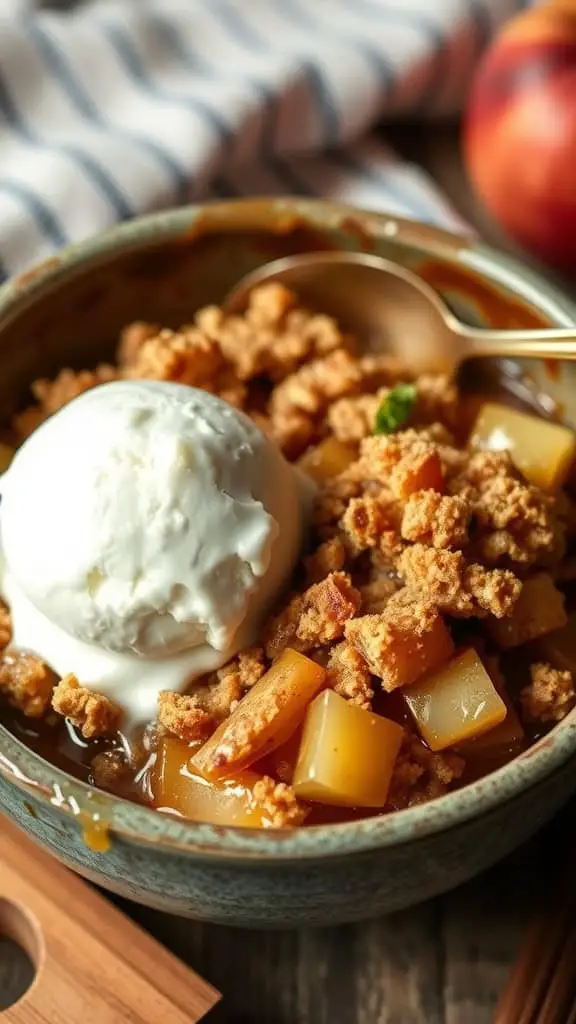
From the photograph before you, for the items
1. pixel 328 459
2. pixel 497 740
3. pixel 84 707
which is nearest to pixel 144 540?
pixel 84 707

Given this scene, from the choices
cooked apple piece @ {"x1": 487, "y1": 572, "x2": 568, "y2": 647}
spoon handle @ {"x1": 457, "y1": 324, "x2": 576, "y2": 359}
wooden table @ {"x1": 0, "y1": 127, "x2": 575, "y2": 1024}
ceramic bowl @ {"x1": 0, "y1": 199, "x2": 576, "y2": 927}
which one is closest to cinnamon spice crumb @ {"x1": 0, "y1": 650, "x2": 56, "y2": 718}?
ceramic bowl @ {"x1": 0, "y1": 199, "x2": 576, "y2": 927}

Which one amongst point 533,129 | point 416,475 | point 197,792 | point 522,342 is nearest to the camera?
point 197,792

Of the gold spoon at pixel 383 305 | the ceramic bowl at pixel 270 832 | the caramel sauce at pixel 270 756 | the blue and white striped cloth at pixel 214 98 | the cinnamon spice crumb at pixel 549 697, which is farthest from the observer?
the blue and white striped cloth at pixel 214 98

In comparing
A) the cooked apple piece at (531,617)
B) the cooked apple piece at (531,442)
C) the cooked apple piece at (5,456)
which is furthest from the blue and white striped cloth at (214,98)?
the cooked apple piece at (531,617)

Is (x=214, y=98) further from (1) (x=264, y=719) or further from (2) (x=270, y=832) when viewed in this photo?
(2) (x=270, y=832)

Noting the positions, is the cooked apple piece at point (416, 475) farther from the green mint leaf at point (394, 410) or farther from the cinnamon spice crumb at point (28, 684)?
the cinnamon spice crumb at point (28, 684)

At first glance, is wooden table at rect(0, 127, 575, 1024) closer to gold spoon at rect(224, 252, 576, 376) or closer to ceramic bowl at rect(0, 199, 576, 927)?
ceramic bowl at rect(0, 199, 576, 927)
